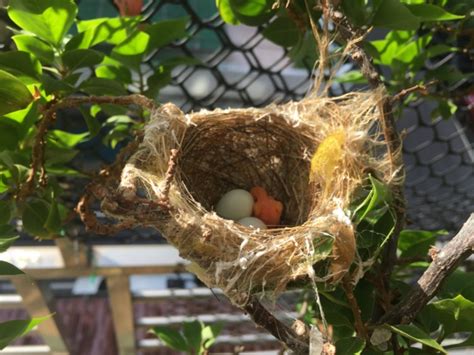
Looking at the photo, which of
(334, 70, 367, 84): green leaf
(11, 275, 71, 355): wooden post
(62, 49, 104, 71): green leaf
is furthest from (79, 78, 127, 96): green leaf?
(11, 275, 71, 355): wooden post

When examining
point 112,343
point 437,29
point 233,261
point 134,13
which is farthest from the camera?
point 112,343

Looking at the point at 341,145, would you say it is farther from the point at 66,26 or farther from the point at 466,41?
the point at 466,41

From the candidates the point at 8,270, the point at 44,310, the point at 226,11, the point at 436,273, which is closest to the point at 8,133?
the point at 8,270

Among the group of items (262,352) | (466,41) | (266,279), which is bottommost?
(262,352)

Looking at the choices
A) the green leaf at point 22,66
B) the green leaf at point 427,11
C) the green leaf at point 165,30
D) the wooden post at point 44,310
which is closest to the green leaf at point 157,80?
the green leaf at point 165,30

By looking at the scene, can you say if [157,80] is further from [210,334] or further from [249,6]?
[210,334]

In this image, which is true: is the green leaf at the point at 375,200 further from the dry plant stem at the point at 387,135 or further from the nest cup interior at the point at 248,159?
the nest cup interior at the point at 248,159

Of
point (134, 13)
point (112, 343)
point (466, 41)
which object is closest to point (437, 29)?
point (466, 41)
